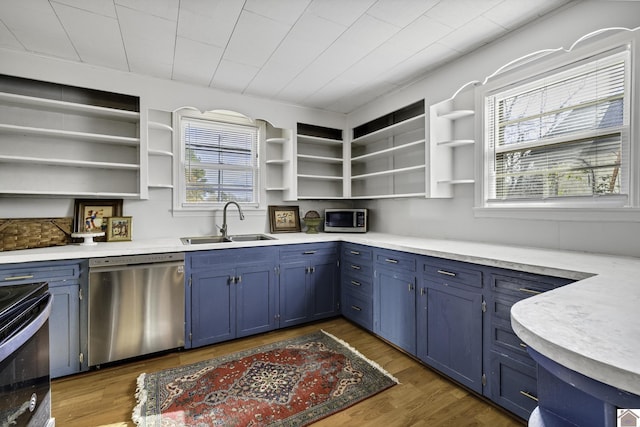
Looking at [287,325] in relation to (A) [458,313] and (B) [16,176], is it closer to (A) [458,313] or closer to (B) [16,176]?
(A) [458,313]

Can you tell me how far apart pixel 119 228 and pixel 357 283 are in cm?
237

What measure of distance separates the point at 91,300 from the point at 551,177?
3.56 m

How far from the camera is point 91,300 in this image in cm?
228

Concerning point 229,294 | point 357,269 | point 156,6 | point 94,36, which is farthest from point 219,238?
point 156,6

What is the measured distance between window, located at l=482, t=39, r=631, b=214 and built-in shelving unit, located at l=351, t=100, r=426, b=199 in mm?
664

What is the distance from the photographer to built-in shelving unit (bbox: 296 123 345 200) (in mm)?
3865

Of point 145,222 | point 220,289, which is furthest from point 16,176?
point 220,289

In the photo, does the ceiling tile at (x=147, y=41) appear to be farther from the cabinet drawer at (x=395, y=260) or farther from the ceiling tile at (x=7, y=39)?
the cabinet drawer at (x=395, y=260)

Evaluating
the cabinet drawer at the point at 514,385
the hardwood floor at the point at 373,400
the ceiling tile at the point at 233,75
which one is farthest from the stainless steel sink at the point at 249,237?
the cabinet drawer at the point at 514,385

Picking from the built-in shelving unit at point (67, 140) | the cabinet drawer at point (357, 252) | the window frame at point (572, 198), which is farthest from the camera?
the cabinet drawer at point (357, 252)

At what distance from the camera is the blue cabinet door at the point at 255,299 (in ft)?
9.32

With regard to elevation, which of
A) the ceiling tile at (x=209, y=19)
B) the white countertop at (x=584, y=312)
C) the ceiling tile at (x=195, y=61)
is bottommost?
the white countertop at (x=584, y=312)

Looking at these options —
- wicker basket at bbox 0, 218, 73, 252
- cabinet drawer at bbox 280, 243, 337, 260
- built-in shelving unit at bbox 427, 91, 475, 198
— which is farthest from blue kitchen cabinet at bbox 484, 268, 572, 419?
wicker basket at bbox 0, 218, 73, 252

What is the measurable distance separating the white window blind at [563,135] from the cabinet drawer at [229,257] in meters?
2.10
